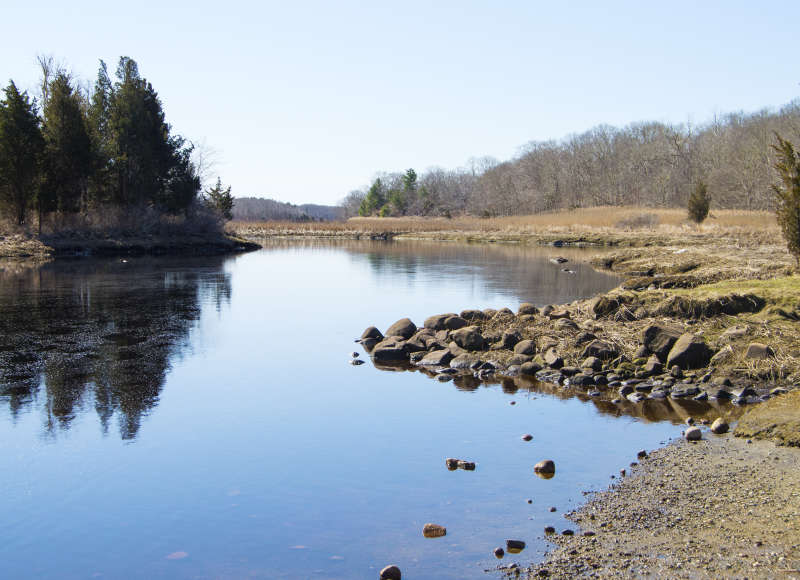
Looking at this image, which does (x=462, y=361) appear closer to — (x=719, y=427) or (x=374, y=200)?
(x=719, y=427)

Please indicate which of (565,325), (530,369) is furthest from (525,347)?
(565,325)

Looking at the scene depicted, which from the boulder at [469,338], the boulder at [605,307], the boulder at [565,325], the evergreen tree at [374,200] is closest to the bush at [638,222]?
the boulder at [605,307]

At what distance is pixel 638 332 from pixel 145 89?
48564 mm

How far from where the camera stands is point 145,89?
171ft

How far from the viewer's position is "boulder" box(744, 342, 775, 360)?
39.6 ft

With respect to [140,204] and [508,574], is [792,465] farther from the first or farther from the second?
[140,204]

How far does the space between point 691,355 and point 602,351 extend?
1.67 meters

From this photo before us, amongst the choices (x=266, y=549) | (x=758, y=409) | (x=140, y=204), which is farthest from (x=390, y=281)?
(x=140, y=204)

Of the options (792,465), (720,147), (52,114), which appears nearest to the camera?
(792,465)

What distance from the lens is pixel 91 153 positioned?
154 feet

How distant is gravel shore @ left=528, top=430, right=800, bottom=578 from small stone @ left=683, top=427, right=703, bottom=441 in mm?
538

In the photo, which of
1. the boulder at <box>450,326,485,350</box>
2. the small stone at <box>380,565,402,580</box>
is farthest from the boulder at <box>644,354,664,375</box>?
the small stone at <box>380,565,402,580</box>

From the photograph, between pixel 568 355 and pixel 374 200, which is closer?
pixel 568 355

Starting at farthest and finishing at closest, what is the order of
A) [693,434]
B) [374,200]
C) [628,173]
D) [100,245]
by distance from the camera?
[374,200], [628,173], [100,245], [693,434]
